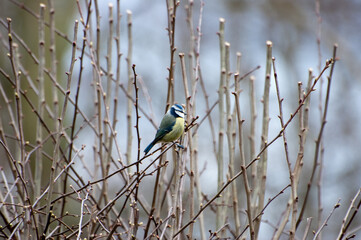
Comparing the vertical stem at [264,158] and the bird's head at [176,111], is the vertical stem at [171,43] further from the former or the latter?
the vertical stem at [264,158]

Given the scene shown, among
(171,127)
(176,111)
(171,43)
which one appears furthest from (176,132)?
(171,43)

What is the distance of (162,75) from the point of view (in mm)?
10023

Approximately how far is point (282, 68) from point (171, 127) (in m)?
7.63

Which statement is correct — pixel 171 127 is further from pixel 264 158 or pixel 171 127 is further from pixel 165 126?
pixel 264 158

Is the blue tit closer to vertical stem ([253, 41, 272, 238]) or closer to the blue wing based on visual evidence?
the blue wing

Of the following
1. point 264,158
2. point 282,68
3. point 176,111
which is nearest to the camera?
point 264,158

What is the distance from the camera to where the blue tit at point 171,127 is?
2.70 meters

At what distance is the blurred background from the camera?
8.70 metres

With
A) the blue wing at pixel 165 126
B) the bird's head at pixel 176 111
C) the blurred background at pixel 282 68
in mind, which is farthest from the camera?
the blurred background at pixel 282 68

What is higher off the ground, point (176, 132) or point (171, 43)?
point (171, 43)

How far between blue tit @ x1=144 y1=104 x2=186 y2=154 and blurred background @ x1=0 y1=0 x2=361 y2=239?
468cm

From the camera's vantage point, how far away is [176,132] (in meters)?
2.75

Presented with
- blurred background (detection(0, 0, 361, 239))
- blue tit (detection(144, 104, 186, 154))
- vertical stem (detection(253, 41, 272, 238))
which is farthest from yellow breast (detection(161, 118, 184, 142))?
blurred background (detection(0, 0, 361, 239))

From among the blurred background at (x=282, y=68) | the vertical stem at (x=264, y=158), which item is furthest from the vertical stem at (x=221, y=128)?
the blurred background at (x=282, y=68)
